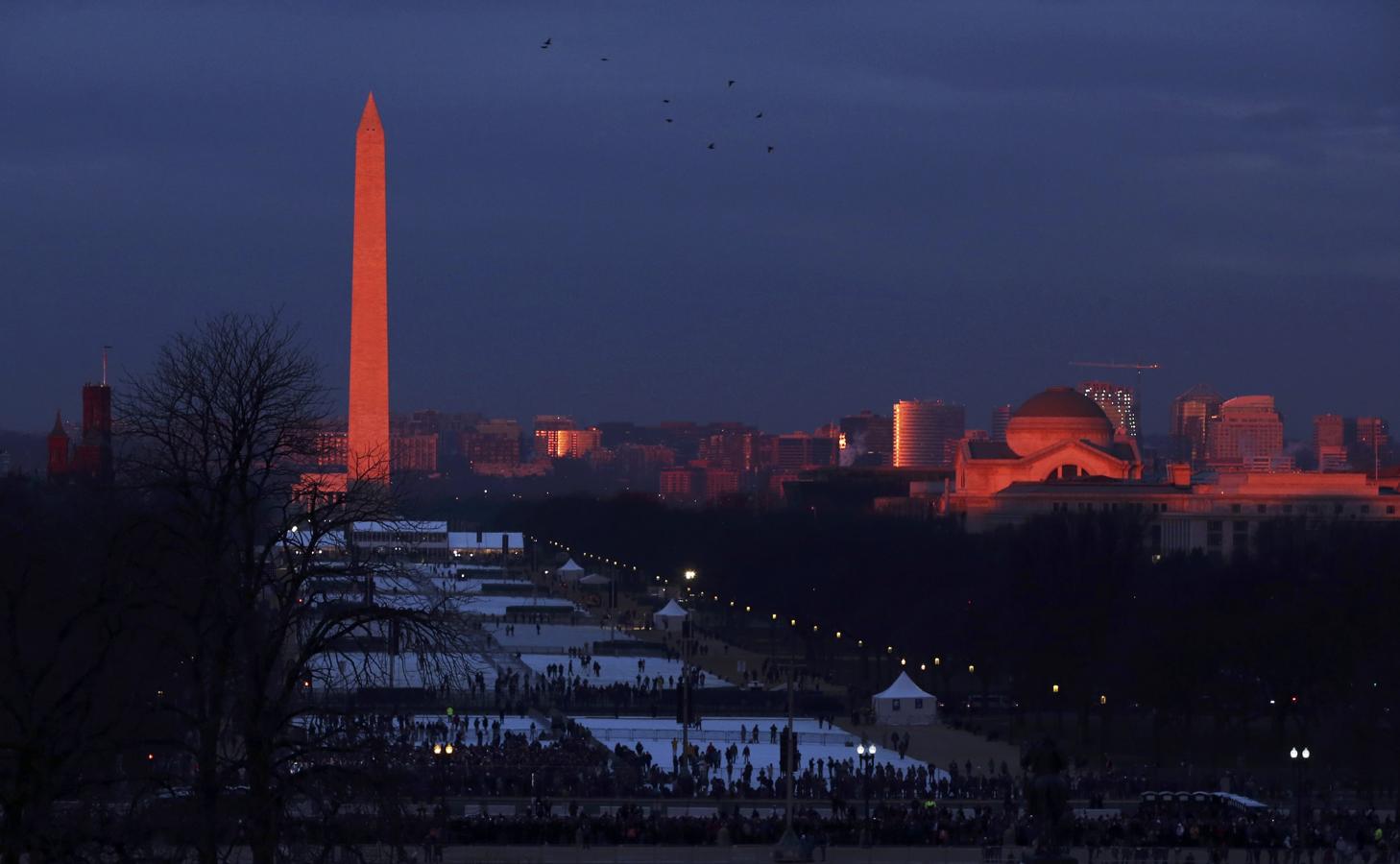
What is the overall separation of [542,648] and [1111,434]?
64.5m

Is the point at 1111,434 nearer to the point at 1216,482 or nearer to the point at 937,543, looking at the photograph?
the point at 1216,482

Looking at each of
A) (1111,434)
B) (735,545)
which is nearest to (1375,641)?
(735,545)

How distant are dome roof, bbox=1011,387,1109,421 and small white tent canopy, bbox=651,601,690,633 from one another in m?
49.2

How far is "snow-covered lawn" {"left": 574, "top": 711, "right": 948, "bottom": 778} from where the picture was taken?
40.8 meters

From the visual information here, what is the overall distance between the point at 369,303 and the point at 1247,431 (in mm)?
81726

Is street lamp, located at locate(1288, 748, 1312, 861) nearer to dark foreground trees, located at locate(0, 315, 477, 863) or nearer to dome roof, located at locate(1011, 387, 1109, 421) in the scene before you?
dark foreground trees, located at locate(0, 315, 477, 863)

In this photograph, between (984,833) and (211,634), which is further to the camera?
(984,833)

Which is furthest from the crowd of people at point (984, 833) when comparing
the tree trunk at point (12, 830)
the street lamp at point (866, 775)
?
the tree trunk at point (12, 830)

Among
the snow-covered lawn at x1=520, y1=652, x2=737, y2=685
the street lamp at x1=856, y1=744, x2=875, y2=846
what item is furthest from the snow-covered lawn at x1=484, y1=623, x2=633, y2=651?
the street lamp at x1=856, y1=744, x2=875, y2=846

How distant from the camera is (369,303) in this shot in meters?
85.4

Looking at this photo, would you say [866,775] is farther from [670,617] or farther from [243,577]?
[670,617]

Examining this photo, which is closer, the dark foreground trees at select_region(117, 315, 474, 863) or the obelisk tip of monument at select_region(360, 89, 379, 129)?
the dark foreground trees at select_region(117, 315, 474, 863)

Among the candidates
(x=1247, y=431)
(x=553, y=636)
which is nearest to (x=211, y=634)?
(x=553, y=636)

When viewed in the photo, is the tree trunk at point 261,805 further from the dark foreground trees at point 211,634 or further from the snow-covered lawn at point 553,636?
the snow-covered lawn at point 553,636
